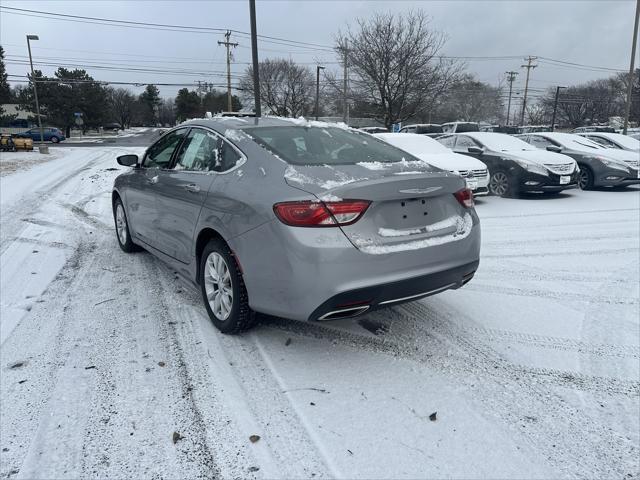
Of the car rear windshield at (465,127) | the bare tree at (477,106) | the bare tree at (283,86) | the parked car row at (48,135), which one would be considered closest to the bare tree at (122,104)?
the bare tree at (283,86)

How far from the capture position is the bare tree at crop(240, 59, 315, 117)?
60.6m

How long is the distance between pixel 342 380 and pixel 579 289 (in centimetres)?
295

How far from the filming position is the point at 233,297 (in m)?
3.26

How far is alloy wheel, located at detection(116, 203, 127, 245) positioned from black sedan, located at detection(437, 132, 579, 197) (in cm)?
776

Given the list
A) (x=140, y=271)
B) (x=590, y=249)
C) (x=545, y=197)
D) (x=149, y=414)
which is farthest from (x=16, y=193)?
(x=545, y=197)

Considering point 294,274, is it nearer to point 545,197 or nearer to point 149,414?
point 149,414

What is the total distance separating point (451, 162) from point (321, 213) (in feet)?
23.3

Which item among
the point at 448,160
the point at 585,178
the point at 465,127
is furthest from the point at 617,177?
the point at 465,127

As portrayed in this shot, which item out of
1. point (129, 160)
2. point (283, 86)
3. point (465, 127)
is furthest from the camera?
point (283, 86)

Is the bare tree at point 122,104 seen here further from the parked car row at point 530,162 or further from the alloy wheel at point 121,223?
the alloy wheel at point 121,223

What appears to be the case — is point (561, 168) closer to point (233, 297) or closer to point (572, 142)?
point (572, 142)

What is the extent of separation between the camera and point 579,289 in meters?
4.52

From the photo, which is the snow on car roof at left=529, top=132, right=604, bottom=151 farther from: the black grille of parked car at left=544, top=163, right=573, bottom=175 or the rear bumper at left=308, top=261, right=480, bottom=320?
the rear bumper at left=308, top=261, right=480, bottom=320

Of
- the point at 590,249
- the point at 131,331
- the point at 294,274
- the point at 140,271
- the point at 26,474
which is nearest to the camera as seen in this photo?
the point at 26,474
